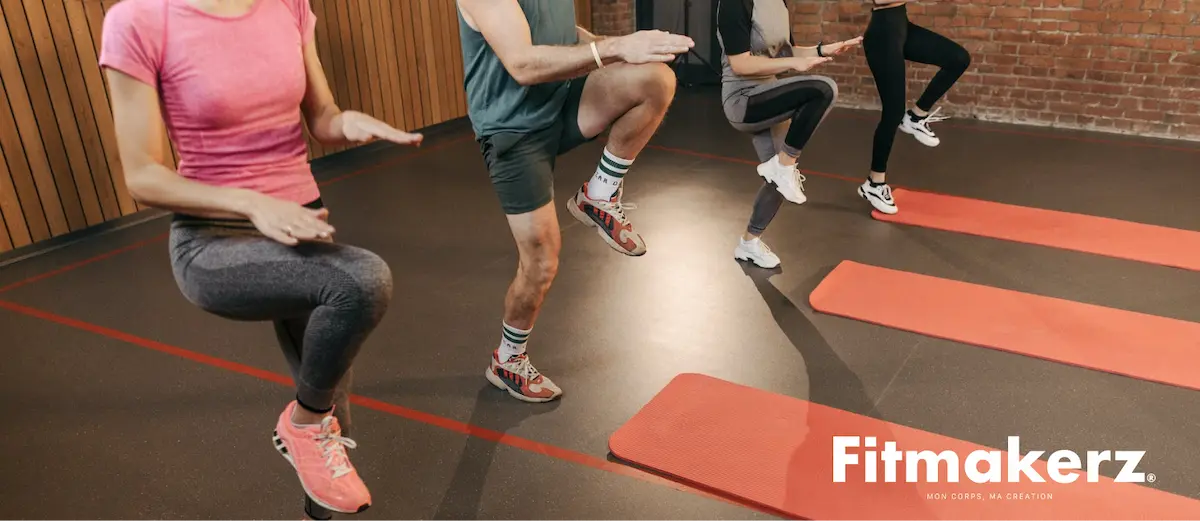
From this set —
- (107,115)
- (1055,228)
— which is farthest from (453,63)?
(1055,228)

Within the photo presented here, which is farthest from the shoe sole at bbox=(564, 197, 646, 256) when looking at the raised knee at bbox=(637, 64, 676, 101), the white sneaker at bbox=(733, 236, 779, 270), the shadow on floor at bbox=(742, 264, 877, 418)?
the white sneaker at bbox=(733, 236, 779, 270)

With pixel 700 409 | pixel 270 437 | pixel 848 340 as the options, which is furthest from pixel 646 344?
pixel 270 437

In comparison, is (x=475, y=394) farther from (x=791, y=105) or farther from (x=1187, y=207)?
(x=1187, y=207)

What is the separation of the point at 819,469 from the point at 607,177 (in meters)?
Answer: 0.97

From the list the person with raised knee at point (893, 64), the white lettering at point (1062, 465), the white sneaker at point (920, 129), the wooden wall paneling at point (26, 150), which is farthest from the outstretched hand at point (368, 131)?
the white sneaker at point (920, 129)

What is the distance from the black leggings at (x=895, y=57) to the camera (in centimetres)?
420

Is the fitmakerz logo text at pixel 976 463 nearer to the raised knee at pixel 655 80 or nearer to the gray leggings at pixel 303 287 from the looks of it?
the raised knee at pixel 655 80

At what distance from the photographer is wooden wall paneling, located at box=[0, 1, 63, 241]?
13.0 feet

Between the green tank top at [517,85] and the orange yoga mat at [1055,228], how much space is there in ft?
8.68

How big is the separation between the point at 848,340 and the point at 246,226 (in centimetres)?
218

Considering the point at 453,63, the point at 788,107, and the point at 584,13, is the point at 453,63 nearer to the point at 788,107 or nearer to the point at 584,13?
the point at 584,13

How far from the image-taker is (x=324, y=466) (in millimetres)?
1610

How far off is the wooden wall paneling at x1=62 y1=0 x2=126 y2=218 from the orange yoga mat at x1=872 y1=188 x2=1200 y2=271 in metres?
4.04

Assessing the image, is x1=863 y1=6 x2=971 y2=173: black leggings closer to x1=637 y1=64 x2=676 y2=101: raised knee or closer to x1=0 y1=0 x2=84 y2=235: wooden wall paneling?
x1=637 y1=64 x2=676 y2=101: raised knee
